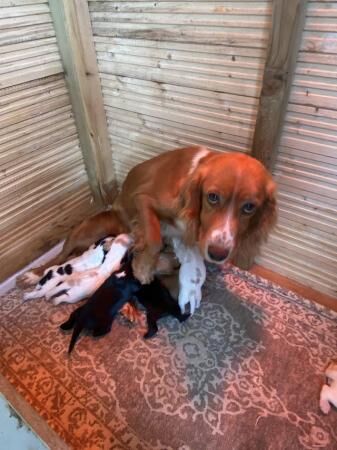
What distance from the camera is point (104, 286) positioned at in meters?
1.85

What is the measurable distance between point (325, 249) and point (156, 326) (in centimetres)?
101

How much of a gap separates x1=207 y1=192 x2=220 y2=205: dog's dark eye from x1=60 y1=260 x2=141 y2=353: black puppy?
2.33 feet

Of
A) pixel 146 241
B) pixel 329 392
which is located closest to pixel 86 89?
pixel 146 241

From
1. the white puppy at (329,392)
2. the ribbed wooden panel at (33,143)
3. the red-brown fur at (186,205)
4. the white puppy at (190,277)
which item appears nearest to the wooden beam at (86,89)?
the ribbed wooden panel at (33,143)

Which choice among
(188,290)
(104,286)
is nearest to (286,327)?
(188,290)

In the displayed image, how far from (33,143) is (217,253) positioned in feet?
4.59

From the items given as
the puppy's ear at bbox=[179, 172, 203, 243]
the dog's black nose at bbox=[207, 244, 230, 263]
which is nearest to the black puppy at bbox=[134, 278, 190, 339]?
the puppy's ear at bbox=[179, 172, 203, 243]

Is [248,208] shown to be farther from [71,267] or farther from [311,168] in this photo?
[71,267]

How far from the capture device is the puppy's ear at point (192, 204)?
1.48 m

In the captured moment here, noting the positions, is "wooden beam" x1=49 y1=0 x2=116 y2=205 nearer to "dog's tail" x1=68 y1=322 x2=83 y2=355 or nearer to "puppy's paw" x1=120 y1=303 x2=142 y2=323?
"puppy's paw" x1=120 y1=303 x2=142 y2=323

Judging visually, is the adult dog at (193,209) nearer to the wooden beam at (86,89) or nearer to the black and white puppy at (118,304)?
the black and white puppy at (118,304)

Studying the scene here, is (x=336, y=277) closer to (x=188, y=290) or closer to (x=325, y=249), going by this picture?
(x=325, y=249)

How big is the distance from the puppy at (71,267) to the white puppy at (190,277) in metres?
0.47

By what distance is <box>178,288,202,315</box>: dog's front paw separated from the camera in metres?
1.82
